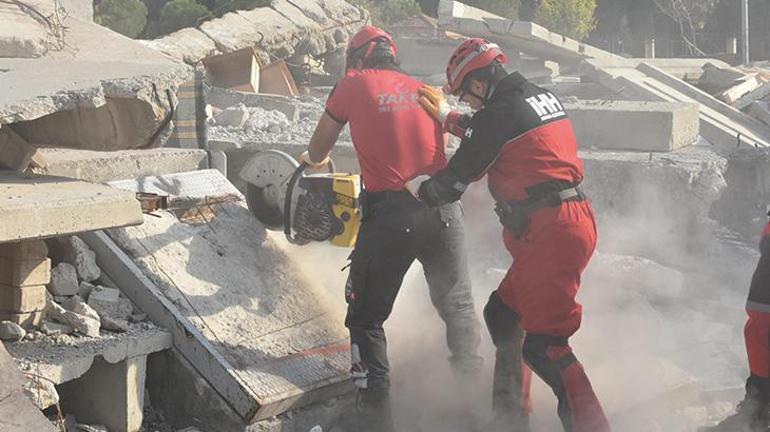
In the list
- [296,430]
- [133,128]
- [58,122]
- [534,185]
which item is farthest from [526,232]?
[58,122]

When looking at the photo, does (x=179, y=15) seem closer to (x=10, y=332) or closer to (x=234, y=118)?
(x=234, y=118)

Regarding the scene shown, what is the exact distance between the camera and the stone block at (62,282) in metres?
5.05

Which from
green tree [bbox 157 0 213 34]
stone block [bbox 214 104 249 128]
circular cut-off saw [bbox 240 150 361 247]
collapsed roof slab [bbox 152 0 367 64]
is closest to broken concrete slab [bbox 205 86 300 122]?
stone block [bbox 214 104 249 128]

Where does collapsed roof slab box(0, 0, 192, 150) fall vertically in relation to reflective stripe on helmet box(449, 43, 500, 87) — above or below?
below

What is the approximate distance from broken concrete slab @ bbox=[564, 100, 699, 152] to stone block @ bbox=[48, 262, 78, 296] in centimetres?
516

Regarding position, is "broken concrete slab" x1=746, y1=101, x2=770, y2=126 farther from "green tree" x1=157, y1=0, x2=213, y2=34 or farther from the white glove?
"green tree" x1=157, y1=0, x2=213, y2=34

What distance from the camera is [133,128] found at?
15.5 ft

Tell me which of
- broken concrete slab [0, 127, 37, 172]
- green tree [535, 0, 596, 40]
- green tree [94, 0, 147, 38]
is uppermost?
broken concrete slab [0, 127, 37, 172]

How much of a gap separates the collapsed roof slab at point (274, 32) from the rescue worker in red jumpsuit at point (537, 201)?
7.50 m

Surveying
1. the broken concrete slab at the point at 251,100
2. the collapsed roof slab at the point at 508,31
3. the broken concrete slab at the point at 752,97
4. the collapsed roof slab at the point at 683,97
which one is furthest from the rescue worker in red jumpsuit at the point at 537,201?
the collapsed roof slab at the point at 508,31

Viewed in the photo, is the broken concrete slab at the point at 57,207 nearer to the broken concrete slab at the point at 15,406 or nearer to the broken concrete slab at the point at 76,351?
A: the broken concrete slab at the point at 15,406

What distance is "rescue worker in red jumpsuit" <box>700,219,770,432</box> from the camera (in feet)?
16.0

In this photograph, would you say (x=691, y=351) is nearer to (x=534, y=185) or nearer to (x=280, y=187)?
(x=534, y=185)

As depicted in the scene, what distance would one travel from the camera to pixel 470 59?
5.00 metres
